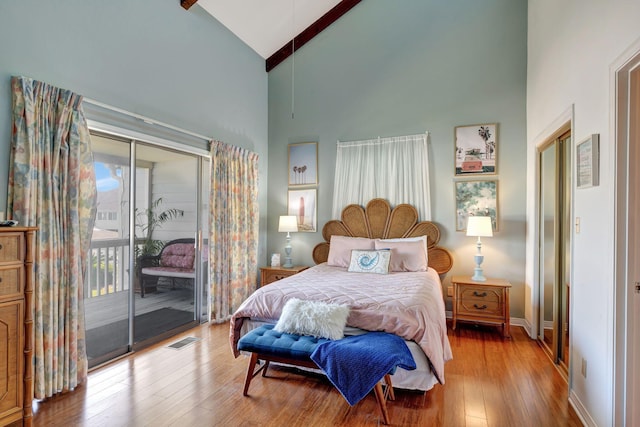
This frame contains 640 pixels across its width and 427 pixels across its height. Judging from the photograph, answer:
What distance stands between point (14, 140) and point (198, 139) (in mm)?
1853

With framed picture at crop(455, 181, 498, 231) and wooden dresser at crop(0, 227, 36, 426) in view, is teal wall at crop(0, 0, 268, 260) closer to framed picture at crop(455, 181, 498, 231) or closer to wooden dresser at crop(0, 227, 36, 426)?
wooden dresser at crop(0, 227, 36, 426)

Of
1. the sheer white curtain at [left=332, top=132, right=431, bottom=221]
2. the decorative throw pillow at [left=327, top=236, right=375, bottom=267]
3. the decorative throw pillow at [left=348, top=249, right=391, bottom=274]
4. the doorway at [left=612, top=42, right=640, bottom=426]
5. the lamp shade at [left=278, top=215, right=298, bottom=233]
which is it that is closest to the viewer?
the doorway at [left=612, top=42, right=640, bottom=426]

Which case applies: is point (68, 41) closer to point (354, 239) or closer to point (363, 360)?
point (363, 360)

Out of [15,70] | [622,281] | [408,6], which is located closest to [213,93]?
[15,70]

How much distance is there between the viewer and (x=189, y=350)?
329 centimetres

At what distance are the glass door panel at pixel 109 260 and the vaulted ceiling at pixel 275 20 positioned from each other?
1943 millimetres

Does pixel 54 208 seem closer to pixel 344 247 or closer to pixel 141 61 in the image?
pixel 141 61

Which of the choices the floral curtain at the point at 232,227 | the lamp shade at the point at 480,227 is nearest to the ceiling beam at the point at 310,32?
the floral curtain at the point at 232,227

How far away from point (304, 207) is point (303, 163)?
2.23ft

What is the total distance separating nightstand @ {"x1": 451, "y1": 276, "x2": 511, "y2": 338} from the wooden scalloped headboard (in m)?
0.46

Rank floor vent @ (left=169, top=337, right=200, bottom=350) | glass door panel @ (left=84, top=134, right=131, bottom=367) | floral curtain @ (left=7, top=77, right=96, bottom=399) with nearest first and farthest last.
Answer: floral curtain @ (left=7, top=77, right=96, bottom=399) < glass door panel @ (left=84, top=134, right=131, bottom=367) < floor vent @ (left=169, top=337, right=200, bottom=350)

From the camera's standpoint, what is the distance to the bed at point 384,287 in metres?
2.39

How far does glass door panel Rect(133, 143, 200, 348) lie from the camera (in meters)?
3.41

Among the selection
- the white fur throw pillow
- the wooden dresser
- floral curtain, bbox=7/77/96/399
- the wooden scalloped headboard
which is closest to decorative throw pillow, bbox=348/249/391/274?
the wooden scalloped headboard
